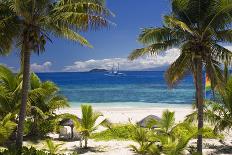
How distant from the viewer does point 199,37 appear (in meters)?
15.8

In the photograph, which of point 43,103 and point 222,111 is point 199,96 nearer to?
point 222,111

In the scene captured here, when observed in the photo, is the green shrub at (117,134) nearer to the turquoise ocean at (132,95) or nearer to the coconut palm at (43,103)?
the coconut palm at (43,103)

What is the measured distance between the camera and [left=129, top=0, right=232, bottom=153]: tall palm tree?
15828 millimetres

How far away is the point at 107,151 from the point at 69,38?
5538 millimetres

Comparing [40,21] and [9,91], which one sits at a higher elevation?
[40,21]

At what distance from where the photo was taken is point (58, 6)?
47.4 ft

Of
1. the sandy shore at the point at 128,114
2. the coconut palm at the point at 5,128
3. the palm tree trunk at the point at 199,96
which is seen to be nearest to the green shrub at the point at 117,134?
the sandy shore at the point at 128,114

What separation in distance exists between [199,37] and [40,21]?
19.4ft

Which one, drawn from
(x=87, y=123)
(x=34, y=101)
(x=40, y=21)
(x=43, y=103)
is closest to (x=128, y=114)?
(x=43, y=103)

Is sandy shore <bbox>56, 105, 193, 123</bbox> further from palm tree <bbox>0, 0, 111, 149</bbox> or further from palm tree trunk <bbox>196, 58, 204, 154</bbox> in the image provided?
palm tree <bbox>0, 0, 111, 149</bbox>

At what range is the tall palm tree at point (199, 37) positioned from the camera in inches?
623

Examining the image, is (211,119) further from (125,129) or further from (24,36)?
(24,36)

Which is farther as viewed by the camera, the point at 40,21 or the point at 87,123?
the point at 87,123

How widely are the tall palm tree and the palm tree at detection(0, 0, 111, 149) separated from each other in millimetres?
3217
